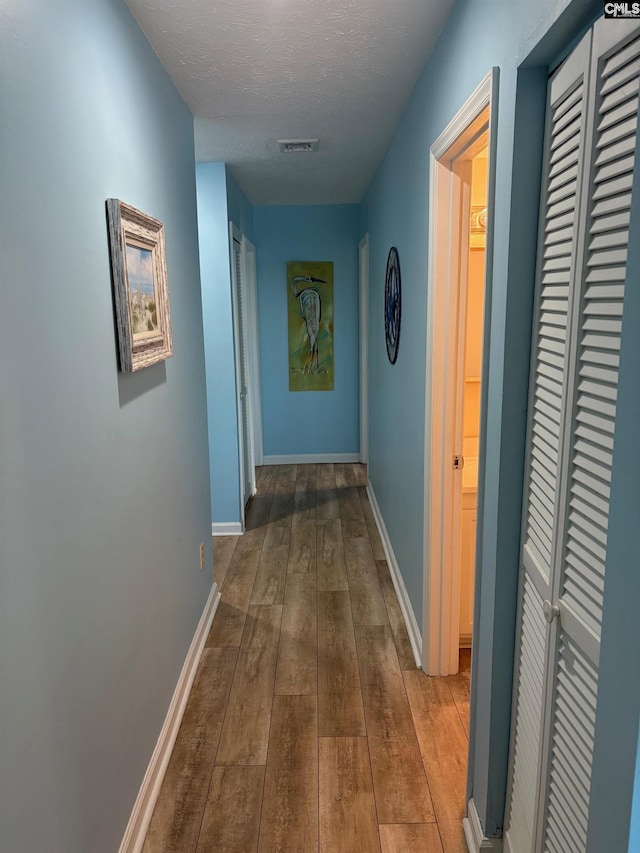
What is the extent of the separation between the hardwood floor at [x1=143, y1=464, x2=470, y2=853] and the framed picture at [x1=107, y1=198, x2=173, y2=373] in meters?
1.41

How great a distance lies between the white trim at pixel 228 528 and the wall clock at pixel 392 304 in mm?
1637

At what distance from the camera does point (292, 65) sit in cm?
225

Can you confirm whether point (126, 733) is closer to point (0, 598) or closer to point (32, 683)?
point (32, 683)

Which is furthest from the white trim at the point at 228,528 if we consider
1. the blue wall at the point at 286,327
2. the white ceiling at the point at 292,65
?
the white ceiling at the point at 292,65

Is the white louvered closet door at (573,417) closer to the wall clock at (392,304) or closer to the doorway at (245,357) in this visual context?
the wall clock at (392,304)

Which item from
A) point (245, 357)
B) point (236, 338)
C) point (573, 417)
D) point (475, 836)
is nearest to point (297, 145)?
point (236, 338)

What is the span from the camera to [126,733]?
1726mm

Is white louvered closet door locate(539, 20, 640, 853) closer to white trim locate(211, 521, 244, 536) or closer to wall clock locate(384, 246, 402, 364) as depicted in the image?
wall clock locate(384, 246, 402, 364)

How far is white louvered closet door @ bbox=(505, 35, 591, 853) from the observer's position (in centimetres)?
115

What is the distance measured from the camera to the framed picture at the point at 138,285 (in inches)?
65.1

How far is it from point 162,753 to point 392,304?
94.0 inches

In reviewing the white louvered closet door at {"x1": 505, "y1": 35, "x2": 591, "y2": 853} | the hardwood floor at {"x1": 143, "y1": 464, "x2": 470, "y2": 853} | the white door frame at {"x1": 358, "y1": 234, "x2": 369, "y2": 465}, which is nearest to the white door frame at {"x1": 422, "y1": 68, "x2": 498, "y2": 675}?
the hardwood floor at {"x1": 143, "y1": 464, "x2": 470, "y2": 853}

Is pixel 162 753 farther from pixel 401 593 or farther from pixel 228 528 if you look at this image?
pixel 228 528

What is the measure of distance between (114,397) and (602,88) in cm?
131
